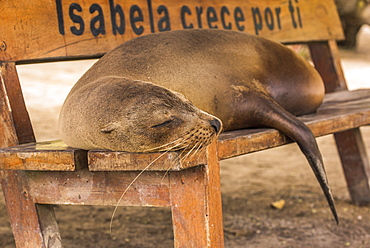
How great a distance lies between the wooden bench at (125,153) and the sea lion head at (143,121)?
0.05 m

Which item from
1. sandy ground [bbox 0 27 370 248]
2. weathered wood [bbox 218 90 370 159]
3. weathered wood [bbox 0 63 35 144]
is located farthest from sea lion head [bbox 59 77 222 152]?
sandy ground [bbox 0 27 370 248]

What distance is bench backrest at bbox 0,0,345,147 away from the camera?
2490 millimetres

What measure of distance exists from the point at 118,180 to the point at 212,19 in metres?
1.85

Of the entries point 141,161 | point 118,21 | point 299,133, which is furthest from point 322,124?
point 118,21

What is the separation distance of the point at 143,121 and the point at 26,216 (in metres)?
0.79

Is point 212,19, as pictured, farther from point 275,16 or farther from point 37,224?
point 37,224

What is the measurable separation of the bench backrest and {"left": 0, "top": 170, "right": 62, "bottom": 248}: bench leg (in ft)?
0.75

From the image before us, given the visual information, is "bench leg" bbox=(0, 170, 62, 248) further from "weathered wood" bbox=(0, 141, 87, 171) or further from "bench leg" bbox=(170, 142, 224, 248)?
"bench leg" bbox=(170, 142, 224, 248)

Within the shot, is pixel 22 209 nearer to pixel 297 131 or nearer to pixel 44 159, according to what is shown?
pixel 44 159

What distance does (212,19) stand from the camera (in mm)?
3504

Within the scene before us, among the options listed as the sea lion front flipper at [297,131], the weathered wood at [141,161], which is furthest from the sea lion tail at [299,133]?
the weathered wood at [141,161]

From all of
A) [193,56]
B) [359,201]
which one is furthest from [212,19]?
[359,201]

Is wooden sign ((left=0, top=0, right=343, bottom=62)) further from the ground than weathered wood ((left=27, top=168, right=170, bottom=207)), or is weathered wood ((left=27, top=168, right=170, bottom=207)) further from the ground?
wooden sign ((left=0, top=0, right=343, bottom=62))

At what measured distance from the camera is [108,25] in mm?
3012
